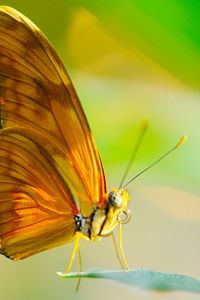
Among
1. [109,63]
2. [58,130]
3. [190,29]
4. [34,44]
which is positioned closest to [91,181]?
[58,130]

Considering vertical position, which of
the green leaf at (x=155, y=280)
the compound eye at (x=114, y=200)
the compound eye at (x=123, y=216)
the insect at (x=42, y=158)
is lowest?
the green leaf at (x=155, y=280)

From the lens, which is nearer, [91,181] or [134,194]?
[91,181]

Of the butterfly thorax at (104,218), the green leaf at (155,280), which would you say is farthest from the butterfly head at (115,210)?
the green leaf at (155,280)

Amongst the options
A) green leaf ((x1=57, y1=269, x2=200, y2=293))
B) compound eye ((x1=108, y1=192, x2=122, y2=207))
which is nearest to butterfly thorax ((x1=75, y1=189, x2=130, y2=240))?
compound eye ((x1=108, y1=192, x2=122, y2=207))

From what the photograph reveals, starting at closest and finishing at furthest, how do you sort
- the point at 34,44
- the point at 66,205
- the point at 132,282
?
the point at 132,282
the point at 34,44
the point at 66,205

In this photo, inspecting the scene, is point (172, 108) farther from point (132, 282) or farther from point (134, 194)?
point (132, 282)

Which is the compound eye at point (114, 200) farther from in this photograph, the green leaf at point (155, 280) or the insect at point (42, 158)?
the green leaf at point (155, 280)

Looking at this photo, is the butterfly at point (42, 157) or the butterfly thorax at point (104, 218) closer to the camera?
the butterfly at point (42, 157)
